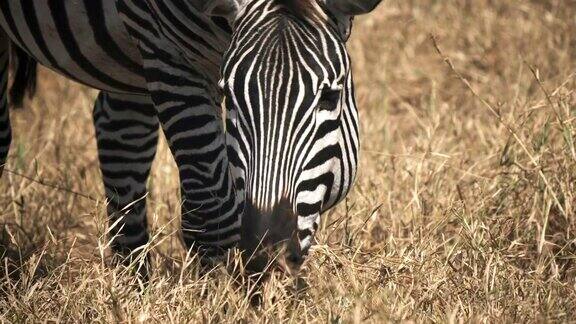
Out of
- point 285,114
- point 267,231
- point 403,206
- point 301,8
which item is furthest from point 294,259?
point 403,206

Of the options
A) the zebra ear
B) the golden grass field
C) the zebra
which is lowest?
the golden grass field

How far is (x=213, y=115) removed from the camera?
425 centimetres

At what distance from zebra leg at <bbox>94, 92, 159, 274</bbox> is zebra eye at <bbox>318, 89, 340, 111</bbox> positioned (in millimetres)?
1631

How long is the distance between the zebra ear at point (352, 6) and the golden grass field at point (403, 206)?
878mm

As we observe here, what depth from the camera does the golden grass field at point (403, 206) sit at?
12.7ft

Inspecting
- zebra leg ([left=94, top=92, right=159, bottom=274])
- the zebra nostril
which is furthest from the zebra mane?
zebra leg ([left=94, top=92, right=159, bottom=274])

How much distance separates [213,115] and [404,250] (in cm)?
90

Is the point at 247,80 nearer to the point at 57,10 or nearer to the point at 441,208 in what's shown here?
the point at 57,10

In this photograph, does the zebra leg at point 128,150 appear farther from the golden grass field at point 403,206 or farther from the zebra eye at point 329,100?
the zebra eye at point 329,100

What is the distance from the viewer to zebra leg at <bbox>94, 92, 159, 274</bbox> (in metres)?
5.11

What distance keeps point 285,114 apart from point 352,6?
46 centimetres

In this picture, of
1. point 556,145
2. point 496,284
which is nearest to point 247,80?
point 496,284

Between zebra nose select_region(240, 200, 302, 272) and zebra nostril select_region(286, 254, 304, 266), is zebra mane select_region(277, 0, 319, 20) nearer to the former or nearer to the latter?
zebra nose select_region(240, 200, 302, 272)

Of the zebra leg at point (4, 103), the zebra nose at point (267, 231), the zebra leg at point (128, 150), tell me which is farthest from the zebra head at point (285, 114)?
the zebra leg at point (4, 103)
